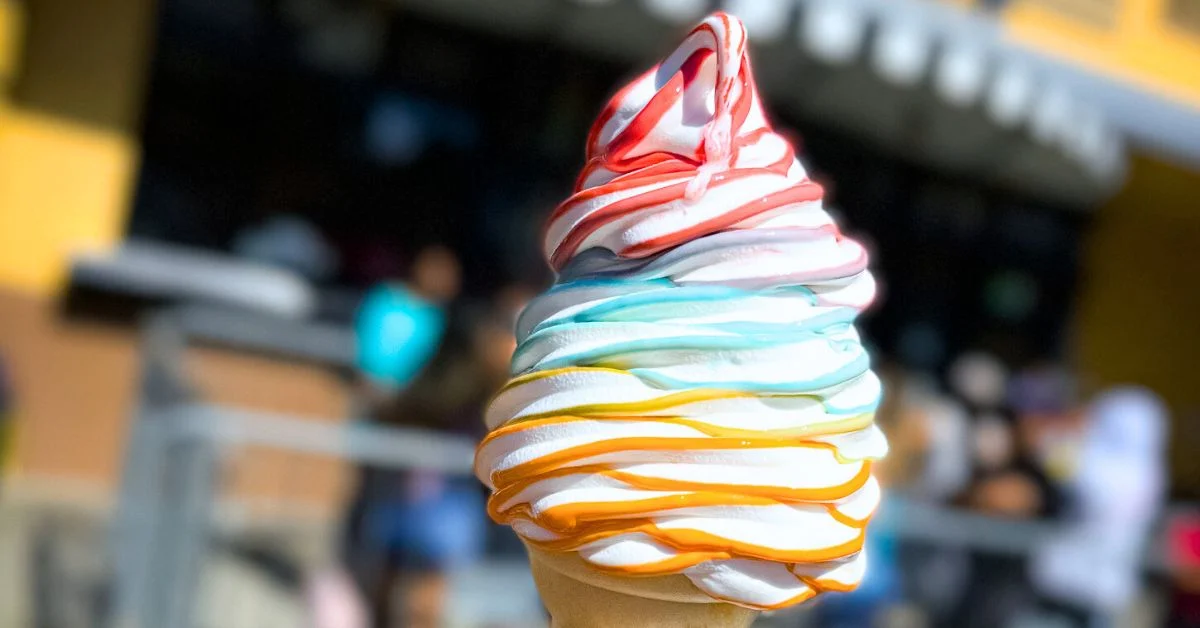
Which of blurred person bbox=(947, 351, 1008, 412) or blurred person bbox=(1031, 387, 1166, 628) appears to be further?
blurred person bbox=(947, 351, 1008, 412)

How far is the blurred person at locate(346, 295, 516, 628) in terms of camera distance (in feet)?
12.8

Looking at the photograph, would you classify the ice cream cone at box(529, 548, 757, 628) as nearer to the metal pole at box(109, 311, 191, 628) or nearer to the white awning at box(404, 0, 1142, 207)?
the metal pole at box(109, 311, 191, 628)

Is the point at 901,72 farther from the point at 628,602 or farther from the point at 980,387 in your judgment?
the point at 628,602

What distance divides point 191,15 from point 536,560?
5.47 m

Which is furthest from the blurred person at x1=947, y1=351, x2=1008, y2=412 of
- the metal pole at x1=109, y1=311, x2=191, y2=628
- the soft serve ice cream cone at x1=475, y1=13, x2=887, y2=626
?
the soft serve ice cream cone at x1=475, y1=13, x2=887, y2=626

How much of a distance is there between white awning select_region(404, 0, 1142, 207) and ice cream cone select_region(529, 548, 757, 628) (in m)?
4.60

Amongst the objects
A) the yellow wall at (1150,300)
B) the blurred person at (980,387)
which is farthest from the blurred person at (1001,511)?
the yellow wall at (1150,300)

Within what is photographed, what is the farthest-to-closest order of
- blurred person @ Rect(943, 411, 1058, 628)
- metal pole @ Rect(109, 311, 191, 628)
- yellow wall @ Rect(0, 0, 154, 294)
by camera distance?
yellow wall @ Rect(0, 0, 154, 294)
blurred person @ Rect(943, 411, 1058, 628)
metal pole @ Rect(109, 311, 191, 628)

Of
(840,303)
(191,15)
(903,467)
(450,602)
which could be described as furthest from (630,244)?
→ (191,15)

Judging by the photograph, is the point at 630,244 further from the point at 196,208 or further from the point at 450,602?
the point at 196,208

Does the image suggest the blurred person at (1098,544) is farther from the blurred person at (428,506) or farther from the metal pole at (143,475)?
the metal pole at (143,475)

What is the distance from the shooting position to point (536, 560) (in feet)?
5.14

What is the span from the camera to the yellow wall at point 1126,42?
8.52 metres

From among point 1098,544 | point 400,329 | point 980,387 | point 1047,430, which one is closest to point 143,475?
point 400,329
